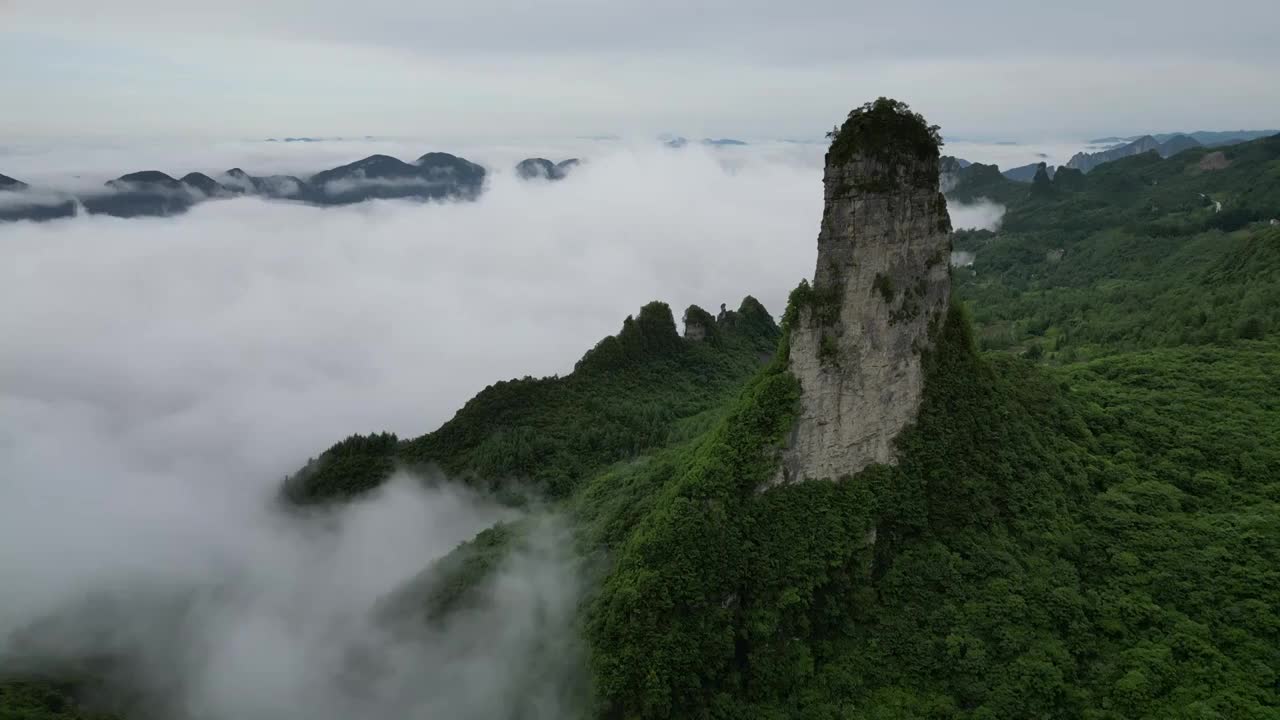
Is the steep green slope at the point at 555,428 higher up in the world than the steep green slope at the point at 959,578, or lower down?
lower down

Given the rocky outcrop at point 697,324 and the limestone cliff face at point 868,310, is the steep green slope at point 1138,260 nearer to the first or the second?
the rocky outcrop at point 697,324

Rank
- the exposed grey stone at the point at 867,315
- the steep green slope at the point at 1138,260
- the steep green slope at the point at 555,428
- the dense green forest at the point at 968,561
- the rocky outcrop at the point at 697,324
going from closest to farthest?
the dense green forest at the point at 968,561
the exposed grey stone at the point at 867,315
the steep green slope at the point at 555,428
the steep green slope at the point at 1138,260
the rocky outcrop at the point at 697,324

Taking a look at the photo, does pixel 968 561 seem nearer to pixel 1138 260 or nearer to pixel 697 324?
pixel 697 324

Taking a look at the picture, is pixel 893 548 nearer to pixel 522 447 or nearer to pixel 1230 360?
pixel 1230 360

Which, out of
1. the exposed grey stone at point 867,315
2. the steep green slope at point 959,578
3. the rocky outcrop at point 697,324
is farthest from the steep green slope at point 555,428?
the exposed grey stone at point 867,315

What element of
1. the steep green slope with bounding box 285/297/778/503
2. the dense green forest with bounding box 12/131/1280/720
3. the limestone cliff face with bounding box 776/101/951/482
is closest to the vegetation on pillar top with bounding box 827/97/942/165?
the limestone cliff face with bounding box 776/101/951/482

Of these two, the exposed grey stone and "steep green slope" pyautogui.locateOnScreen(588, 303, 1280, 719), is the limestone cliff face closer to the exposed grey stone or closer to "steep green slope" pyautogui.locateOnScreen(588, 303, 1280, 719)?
the exposed grey stone

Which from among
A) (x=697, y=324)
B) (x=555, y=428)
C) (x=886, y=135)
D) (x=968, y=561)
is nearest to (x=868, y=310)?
(x=886, y=135)

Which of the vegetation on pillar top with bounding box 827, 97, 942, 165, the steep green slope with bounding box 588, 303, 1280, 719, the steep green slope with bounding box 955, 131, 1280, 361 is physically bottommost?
the steep green slope with bounding box 588, 303, 1280, 719
